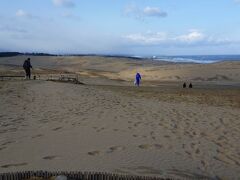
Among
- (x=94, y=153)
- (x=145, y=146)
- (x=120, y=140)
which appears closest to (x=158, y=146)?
(x=145, y=146)

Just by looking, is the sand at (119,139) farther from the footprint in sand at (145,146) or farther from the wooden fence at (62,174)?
the wooden fence at (62,174)

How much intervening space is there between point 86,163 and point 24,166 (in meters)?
0.93

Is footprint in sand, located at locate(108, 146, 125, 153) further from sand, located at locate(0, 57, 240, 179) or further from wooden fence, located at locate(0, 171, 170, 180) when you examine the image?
wooden fence, located at locate(0, 171, 170, 180)

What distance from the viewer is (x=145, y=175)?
237 inches

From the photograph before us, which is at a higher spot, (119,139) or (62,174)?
(62,174)

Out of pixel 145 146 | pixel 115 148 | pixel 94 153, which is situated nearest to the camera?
pixel 94 153

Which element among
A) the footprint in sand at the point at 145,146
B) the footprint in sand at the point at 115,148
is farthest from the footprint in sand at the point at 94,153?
the footprint in sand at the point at 145,146

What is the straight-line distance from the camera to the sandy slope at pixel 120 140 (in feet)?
21.2

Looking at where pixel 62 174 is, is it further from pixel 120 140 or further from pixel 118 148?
pixel 120 140

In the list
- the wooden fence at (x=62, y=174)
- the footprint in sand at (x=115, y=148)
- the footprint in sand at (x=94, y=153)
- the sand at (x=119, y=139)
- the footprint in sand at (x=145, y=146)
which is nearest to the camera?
the wooden fence at (x=62, y=174)

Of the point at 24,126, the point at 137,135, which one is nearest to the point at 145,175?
the point at 137,135

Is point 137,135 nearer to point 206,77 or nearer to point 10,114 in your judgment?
point 10,114

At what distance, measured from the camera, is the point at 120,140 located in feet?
26.6

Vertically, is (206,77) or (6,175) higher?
(6,175)
